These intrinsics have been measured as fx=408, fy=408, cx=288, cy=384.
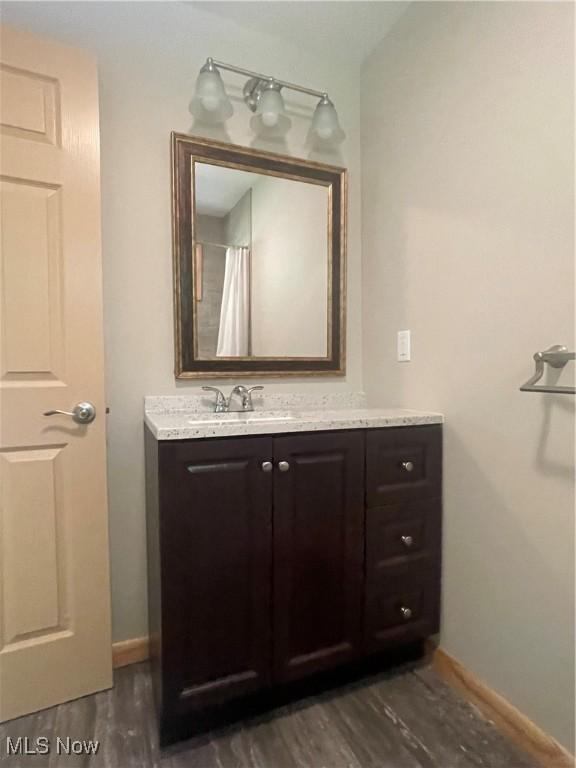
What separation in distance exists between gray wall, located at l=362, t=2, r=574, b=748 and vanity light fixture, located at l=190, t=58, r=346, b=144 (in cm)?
27

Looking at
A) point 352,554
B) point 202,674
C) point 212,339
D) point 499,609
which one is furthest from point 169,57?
point 499,609

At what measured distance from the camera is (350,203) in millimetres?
1893

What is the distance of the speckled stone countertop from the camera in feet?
3.77

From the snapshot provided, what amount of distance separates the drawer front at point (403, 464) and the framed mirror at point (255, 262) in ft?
1.83

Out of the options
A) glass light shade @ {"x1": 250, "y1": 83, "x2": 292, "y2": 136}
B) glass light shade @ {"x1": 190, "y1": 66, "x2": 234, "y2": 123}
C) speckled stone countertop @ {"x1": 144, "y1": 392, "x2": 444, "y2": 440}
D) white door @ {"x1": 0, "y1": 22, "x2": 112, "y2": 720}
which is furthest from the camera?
glass light shade @ {"x1": 250, "y1": 83, "x2": 292, "y2": 136}

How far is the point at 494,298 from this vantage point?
1.28m

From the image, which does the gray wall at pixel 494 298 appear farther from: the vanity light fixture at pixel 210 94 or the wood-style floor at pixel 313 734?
the vanity light fixture at pixel 210 94

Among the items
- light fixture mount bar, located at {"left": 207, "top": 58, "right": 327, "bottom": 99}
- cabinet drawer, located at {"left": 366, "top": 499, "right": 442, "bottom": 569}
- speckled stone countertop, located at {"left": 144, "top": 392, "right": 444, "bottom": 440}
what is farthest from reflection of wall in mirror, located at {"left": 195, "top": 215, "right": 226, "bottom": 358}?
cabinet drawer, located at {"left": 366, "top": 499, "right": 442, "bottom": 569}

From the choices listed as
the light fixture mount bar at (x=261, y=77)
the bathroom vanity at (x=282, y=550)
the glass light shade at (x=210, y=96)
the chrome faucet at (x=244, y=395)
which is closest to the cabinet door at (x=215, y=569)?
the bathroom vanity at (x=282, y=550)

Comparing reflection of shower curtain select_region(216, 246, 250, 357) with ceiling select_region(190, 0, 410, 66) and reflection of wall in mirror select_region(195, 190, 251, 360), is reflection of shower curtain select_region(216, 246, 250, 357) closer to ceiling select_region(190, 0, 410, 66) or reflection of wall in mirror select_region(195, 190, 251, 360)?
reflection of wall in mirror select_region(195, 190, 251, 360)

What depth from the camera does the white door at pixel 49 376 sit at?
4.12 ft

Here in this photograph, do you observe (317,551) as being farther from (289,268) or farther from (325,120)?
(325,120)

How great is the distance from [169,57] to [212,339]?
109cm

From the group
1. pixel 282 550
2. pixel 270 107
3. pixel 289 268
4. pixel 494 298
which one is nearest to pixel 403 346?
pixel 494 298
